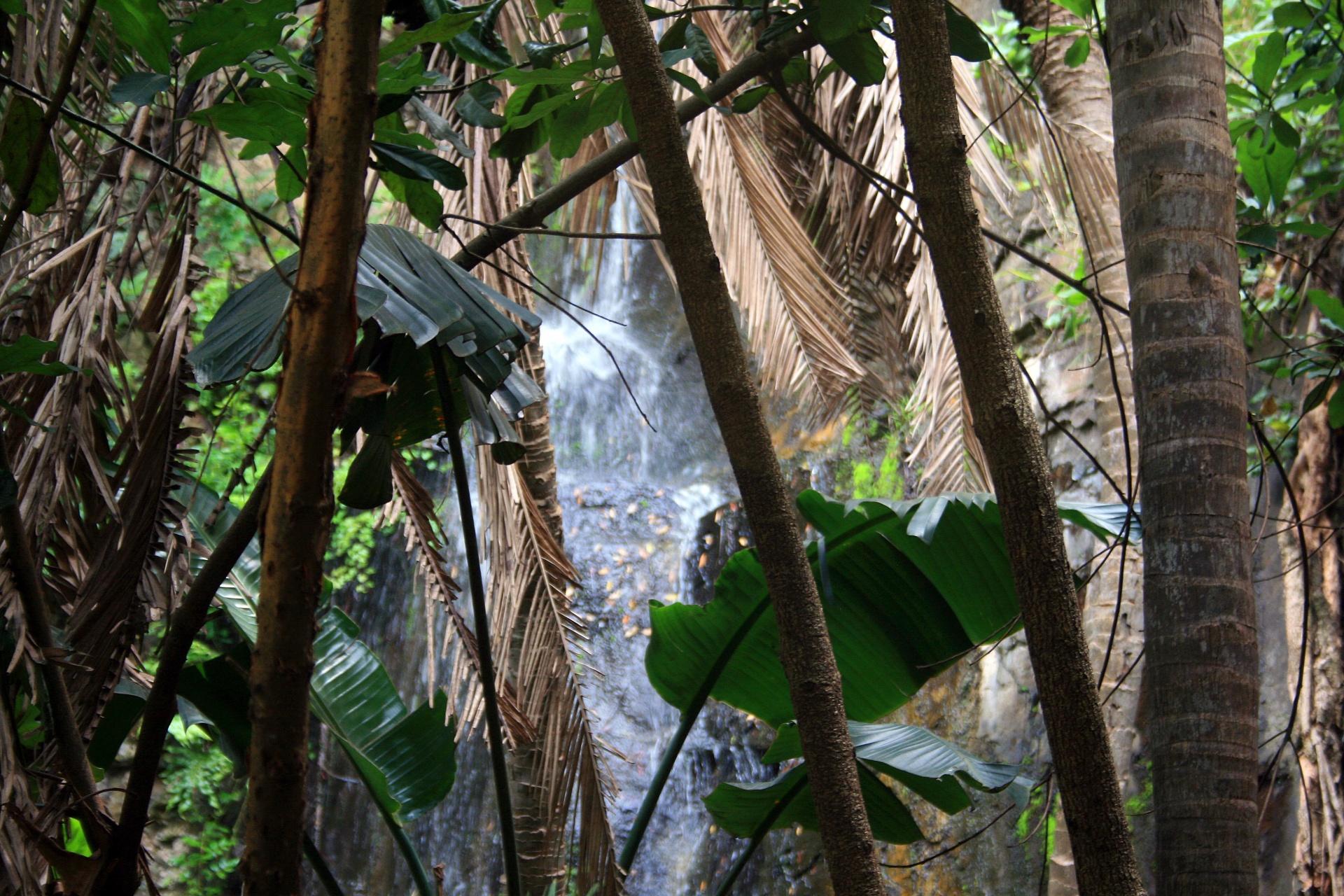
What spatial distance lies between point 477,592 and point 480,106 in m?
0.88

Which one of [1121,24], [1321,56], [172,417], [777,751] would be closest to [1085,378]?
[1321,56]

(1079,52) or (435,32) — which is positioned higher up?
(1079,52)

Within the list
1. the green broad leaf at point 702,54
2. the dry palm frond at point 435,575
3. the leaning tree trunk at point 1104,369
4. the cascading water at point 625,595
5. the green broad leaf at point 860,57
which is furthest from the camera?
the cascading water at point 625,595

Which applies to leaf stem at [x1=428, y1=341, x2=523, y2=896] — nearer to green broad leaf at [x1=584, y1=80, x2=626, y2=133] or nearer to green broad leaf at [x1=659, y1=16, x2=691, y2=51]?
green broad leaf at [x1=584, y1=80, x2=626, y2=133]

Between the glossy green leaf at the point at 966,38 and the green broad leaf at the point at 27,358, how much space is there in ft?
4.08

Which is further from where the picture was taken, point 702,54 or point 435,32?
point 702,54

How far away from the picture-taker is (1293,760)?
3400mm

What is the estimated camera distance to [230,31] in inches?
43.8

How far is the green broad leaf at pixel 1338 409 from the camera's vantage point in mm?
2133

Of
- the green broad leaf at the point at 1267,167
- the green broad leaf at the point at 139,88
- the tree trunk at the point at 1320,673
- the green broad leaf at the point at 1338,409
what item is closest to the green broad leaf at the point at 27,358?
the green broad leaf at the point at 139,88

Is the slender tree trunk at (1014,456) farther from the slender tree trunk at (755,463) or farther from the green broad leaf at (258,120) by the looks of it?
the green broad leaf at (258,120)

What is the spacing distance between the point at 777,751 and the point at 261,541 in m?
1.52

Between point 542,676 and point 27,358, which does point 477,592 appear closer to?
point 27,358

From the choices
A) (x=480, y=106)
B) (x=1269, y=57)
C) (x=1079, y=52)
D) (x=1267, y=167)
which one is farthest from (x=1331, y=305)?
(x=480, y=106)
